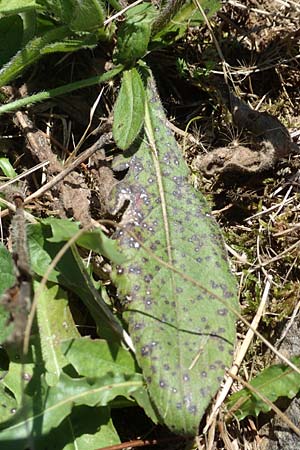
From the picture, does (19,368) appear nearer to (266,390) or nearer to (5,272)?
(5,272)

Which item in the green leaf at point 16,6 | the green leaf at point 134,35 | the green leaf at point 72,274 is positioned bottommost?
the green leaf at point 72,274

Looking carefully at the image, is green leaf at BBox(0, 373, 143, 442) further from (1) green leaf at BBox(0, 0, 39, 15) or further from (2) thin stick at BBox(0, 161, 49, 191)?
(1) green leaf at BBox(0, 0, 39, 15)

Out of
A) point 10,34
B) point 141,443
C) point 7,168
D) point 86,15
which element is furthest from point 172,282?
point 10,34

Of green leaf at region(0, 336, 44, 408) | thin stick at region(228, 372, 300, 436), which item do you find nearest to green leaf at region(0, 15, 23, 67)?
green leaf at region(0, 336, 44, 408)

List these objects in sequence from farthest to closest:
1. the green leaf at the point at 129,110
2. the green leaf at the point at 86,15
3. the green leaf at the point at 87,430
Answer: the green leaf at the point at 129,110 → the green leaf at the point at 86,15 → the green leaf at the point at 87,430

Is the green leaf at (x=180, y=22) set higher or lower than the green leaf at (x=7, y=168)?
higher

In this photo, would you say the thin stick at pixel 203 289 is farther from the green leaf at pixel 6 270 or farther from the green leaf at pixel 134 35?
the green leaf at pixel 134 35

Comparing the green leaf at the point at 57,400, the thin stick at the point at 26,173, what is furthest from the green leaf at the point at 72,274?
the thin stick at the point at 26,173
